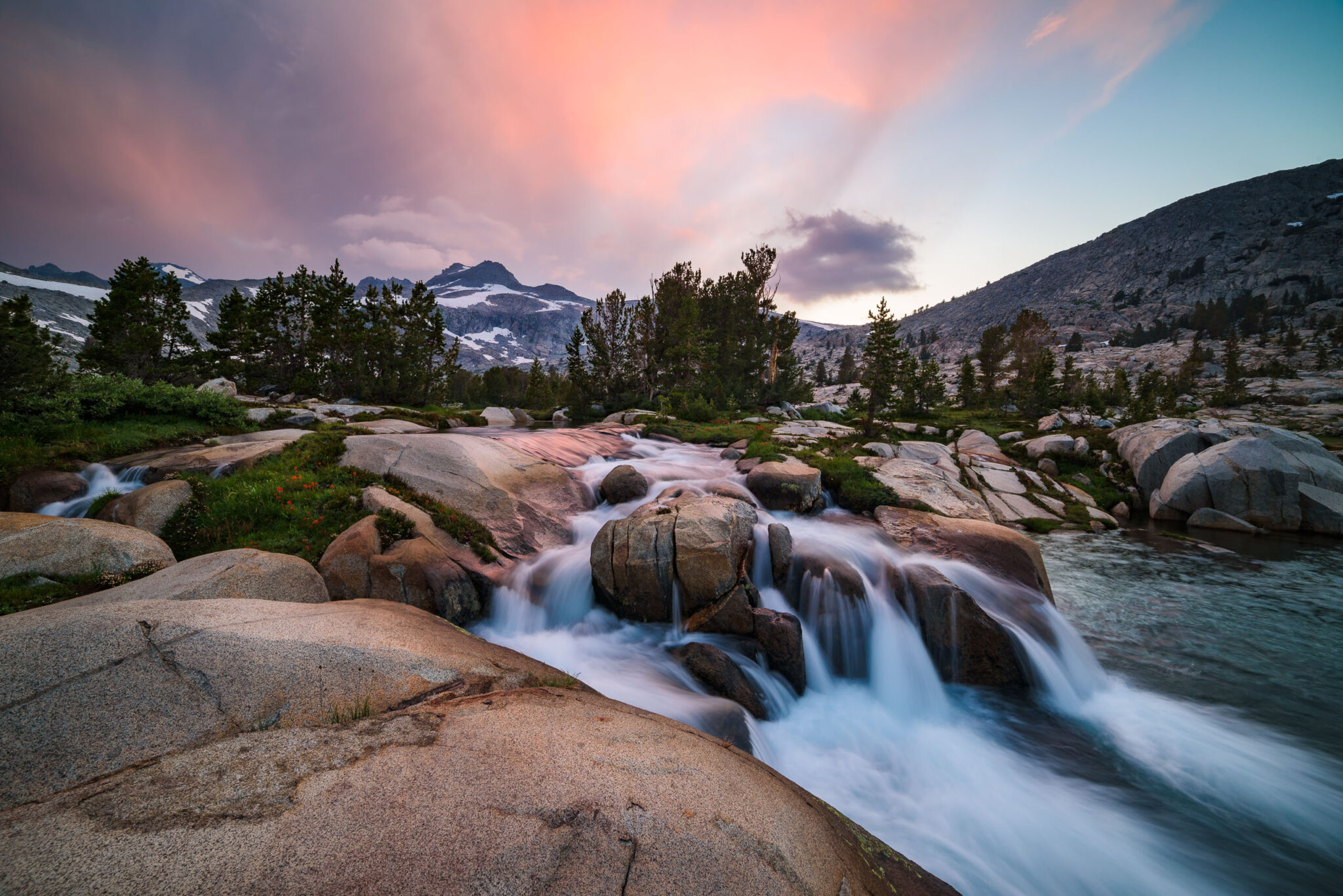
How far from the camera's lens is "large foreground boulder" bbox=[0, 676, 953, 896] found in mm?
2496

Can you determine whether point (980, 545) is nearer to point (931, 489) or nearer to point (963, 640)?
point (963, 640)

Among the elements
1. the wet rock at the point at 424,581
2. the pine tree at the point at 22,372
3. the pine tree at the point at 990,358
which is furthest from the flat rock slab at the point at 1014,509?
the pine tree at the point at 990,358


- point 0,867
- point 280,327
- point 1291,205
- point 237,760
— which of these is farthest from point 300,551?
point 1291,205

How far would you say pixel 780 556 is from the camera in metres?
10.6

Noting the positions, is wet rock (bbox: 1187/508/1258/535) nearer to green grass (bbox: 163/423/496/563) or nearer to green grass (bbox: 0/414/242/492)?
green grass (bbox: 163/423/496/563)

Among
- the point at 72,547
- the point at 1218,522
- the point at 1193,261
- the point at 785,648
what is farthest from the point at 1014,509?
the point at 1193,261

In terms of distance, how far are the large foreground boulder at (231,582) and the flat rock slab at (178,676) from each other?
52.0 inches

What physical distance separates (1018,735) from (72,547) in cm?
1719

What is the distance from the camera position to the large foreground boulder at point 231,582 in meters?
6.72

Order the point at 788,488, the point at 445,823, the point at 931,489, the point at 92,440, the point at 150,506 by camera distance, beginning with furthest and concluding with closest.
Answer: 1. the point at 931,489
2. the point at 788,488
3. the point at 92,440
4. the point at 150,506
5. the point at 445,823

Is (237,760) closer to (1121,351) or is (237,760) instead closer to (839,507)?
(839,507)

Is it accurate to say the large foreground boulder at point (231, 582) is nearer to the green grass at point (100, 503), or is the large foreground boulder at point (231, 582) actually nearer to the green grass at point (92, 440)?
the green grass at point (100, 503)

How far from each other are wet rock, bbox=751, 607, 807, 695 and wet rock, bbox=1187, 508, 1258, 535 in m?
24.2

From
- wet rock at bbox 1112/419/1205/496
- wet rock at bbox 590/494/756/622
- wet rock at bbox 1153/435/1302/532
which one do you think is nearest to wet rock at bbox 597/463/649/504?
wet rock at bbox 590/494/756/622
